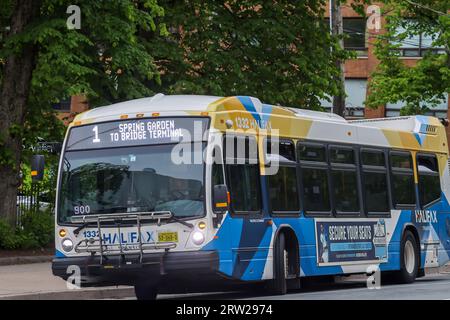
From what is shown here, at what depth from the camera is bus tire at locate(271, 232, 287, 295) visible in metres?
18.2

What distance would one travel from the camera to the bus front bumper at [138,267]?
16328 millimetres

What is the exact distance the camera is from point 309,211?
19547mm

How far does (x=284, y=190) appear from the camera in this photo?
18.8 meters

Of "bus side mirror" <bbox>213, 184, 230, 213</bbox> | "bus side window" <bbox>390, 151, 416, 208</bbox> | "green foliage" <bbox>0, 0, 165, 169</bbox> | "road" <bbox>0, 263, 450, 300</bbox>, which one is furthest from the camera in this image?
"green foliage" <bbox>0, 0, 165, 169</bbox>

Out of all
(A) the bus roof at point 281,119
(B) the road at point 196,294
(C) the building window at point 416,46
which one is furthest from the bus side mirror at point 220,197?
(C) the building window at point 416,46

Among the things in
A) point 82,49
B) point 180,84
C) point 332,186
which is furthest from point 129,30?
point 332,186

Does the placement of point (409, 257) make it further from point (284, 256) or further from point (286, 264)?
point (284, 256)

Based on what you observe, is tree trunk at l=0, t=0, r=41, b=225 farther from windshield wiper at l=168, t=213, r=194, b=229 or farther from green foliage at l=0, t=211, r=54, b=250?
windshield wiper at l=168, t=213, r=194, b=229

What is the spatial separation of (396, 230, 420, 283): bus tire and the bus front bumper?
7362 mm

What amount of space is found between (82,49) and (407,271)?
8.83m

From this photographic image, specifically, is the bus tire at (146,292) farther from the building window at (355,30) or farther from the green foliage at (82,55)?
the building window at (355,30)

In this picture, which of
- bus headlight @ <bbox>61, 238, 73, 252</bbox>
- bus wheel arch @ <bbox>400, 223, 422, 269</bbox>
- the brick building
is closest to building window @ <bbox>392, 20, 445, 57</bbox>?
the brick building

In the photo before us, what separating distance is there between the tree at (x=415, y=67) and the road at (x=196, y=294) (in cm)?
2418

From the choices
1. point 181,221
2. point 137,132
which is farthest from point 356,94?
point 181,221
